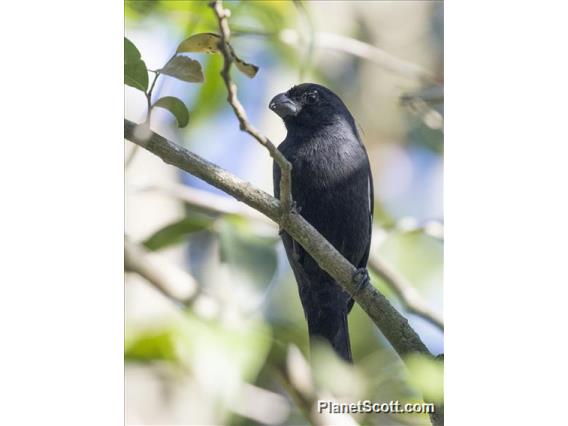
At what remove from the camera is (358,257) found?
405cm

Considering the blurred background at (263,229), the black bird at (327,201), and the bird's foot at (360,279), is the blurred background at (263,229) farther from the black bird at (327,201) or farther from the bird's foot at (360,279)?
the bird's foot at (360,279)

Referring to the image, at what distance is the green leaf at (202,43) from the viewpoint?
11.6ft

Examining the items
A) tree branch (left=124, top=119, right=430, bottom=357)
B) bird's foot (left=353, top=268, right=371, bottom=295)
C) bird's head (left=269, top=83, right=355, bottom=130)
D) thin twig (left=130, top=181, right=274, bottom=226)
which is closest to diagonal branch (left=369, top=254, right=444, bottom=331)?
tree branch (left=124, top=119, right=430, bottom=357)

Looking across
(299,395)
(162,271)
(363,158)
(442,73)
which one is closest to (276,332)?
(299,395)

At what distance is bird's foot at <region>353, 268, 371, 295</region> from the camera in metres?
3.76

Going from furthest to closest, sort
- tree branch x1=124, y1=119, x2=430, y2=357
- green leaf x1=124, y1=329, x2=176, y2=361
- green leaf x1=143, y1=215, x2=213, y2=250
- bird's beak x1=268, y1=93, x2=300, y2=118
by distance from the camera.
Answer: bird's beak x1=268, y1=93, x2=300, y2=118 < green leaf x1=143, y1=215, x2=213, y2=250 < green leaf x1=124, y1=329, x2=176, y2=361 < tree branch x1=124, y1=119, x2=430, y2=357

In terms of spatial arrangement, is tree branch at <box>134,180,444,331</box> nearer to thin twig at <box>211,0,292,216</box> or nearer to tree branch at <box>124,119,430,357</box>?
tree branch at <box>124,119,430,357</box>

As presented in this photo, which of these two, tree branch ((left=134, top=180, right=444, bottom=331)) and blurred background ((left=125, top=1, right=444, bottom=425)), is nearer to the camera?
blurred background ((left=125, top=1, right=444, bottom=425))

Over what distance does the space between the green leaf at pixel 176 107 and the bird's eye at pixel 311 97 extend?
694 mm

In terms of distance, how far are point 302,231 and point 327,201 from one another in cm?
42

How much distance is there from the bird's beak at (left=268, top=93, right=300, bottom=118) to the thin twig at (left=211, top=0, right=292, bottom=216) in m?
0.73

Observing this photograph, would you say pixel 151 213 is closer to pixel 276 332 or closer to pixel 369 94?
pixel 276 332

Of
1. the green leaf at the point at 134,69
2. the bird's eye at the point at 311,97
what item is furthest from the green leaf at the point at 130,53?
the bird's eye at the point at 311,97

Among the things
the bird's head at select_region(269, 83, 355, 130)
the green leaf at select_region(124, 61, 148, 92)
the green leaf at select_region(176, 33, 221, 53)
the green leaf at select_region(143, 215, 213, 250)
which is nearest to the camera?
the green leaf at select_region(176, 33, 221, 53)
